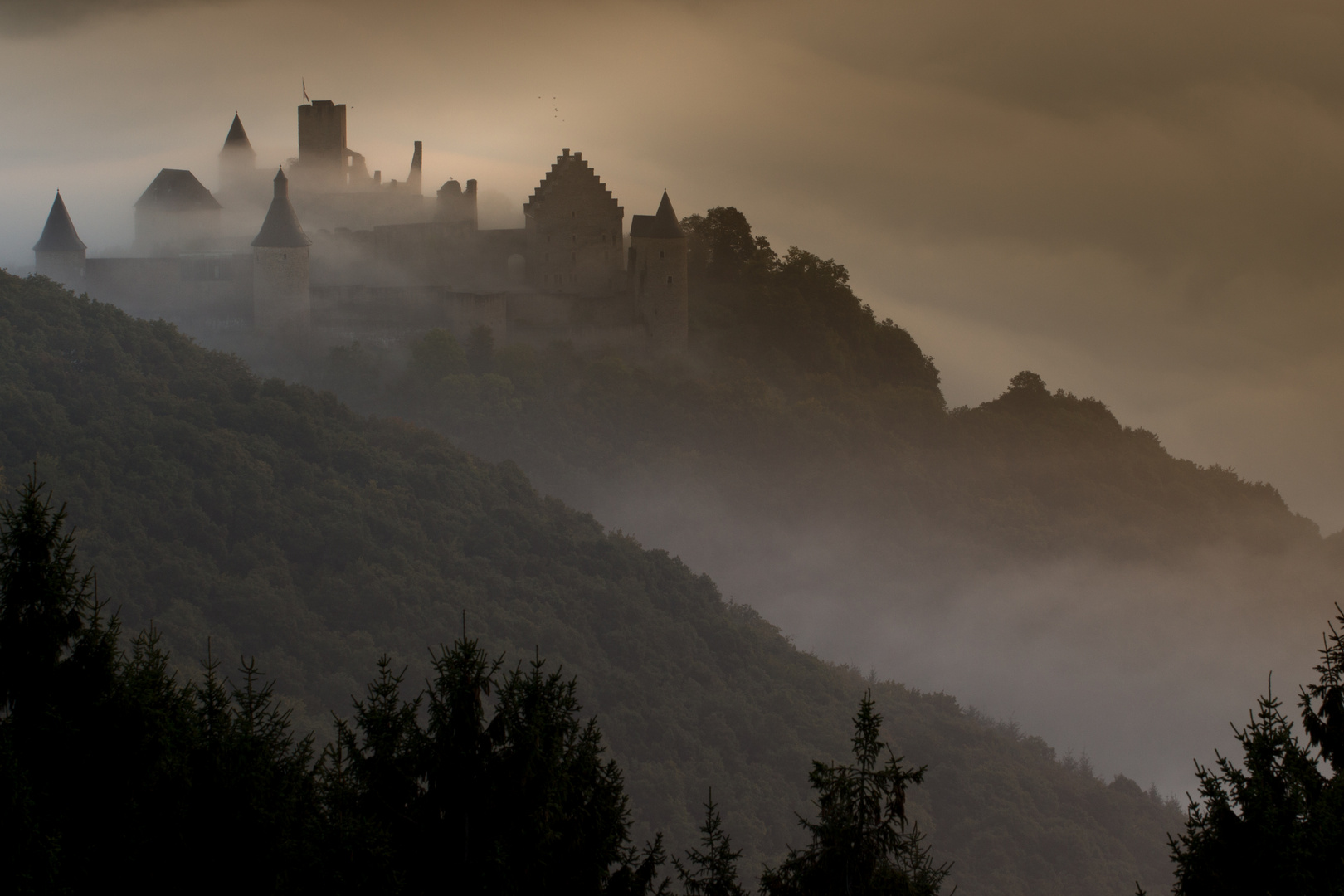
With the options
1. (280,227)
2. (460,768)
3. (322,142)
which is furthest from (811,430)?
(460,768)

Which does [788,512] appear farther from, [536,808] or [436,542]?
[536,808]

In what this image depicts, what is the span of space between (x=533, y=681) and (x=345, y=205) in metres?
49.6

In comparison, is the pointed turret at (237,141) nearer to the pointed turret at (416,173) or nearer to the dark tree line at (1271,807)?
the pointed turret at (416,173)

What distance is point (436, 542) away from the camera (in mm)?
37281

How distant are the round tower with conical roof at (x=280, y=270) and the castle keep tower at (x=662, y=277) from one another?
1256 cm

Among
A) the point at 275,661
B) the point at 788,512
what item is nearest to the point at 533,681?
the point at 275,661

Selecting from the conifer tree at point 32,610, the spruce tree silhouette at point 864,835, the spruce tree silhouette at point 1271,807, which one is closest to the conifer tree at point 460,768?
the spruce tree silhouette at point 864,835

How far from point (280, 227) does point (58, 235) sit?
7.66 metres

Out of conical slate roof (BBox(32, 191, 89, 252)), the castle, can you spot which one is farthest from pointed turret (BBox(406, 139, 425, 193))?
A: conical slate roof (BBox(32, 191, 89, 252))

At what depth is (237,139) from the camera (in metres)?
61.8

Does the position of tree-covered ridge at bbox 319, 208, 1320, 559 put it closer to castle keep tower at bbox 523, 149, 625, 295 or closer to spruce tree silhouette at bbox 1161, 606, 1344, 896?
castle keep tower at bbox 523, 149, 625, 295

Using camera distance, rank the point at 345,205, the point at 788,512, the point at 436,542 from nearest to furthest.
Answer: the point at 436,542, the point at 788,512, the point at 345,205

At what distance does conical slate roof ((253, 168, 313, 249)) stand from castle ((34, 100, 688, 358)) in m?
0.05

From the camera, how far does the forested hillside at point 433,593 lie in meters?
30.9
